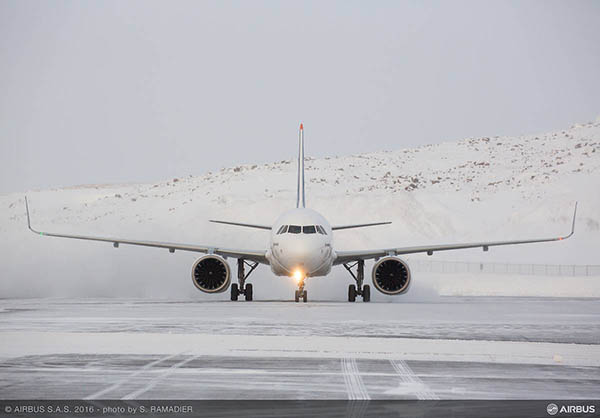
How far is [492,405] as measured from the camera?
361 inches

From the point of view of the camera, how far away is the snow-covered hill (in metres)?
51.0

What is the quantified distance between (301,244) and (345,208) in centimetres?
6854

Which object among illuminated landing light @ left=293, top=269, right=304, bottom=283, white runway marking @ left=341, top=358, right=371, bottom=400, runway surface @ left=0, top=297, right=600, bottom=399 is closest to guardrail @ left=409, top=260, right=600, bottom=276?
illuminated landing light @ left=293, top=269, right=304, bottom=283

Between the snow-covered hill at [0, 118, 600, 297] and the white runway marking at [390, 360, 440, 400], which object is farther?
the snow-covered hill at [0, 118, 600, 297]

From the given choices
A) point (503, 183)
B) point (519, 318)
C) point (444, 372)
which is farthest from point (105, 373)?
point (503, 183)

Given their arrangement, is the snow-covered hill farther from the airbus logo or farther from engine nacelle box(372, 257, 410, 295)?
the airbus logo

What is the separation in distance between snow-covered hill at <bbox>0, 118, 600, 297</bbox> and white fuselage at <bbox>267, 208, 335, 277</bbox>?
12.5m

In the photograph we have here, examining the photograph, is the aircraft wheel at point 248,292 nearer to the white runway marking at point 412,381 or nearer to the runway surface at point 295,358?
the runway surface at point 295,358

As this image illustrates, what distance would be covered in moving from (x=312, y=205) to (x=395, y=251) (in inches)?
2619

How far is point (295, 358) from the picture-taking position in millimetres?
13562

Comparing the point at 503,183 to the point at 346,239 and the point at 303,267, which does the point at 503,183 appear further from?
the point at 303,267

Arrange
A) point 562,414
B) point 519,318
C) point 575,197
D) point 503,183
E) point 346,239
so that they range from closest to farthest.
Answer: point 562,414
point 519,318
point 346,239
point 575,197
point 503,183

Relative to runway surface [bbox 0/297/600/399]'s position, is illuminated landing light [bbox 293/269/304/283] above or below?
below

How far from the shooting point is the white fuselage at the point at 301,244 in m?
33.6
